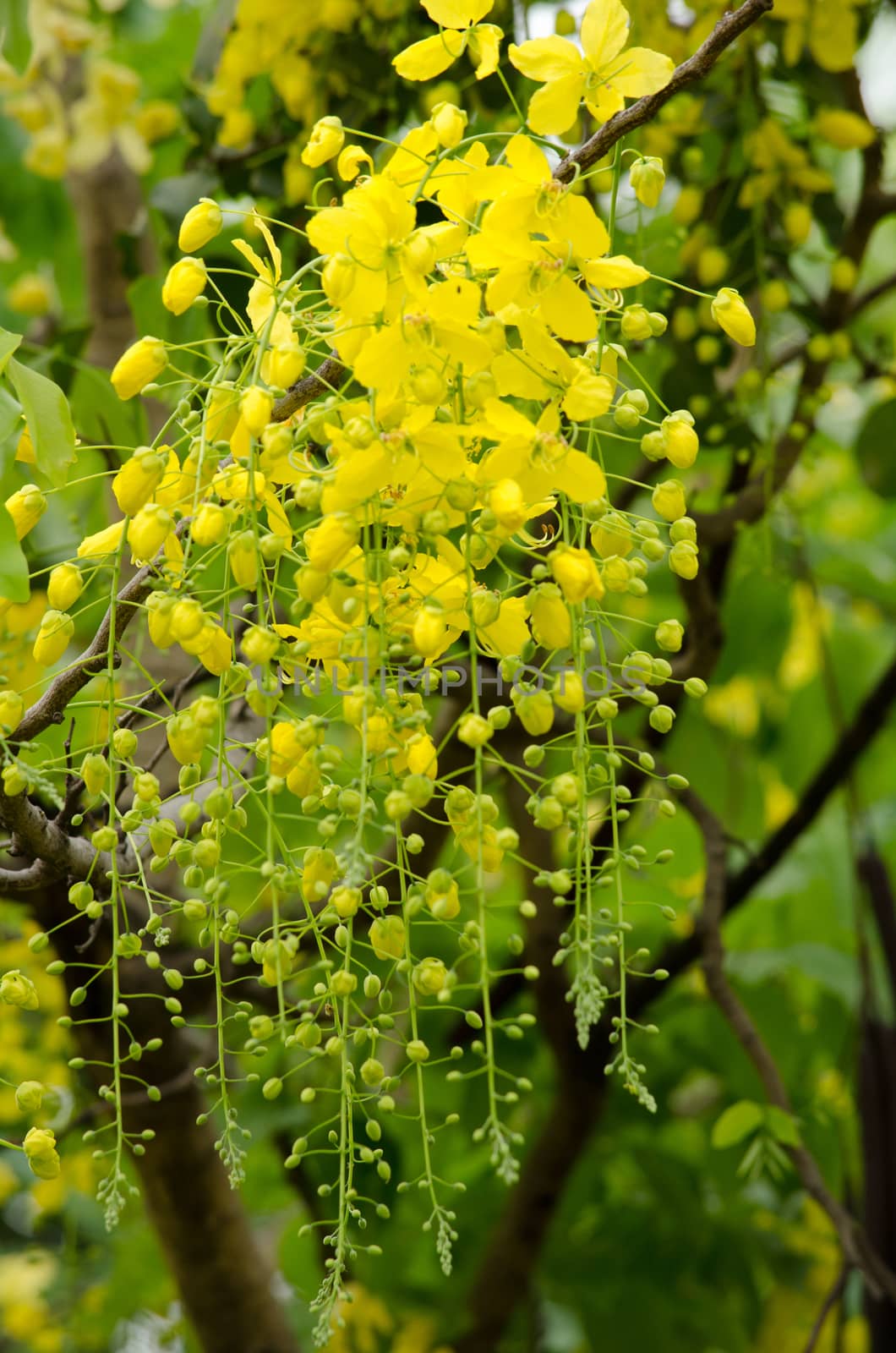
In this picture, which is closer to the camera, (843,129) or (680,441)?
(680,441)

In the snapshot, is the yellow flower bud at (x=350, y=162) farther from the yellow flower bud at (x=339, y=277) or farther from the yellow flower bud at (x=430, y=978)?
the yellow flower bud at (x=430, y=978)

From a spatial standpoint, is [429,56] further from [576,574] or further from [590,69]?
[576,574]

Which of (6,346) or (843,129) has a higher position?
(843,129)

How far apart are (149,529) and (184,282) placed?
104 millimetres

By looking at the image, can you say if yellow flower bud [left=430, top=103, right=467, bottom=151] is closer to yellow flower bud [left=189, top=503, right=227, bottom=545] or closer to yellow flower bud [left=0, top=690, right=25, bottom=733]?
yellow flower bud [left=189, top=503, right=227, bottom=545]

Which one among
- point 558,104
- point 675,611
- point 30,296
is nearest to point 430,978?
point 558,104

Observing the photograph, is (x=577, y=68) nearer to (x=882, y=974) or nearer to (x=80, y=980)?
Answer: (x=80, y=980)

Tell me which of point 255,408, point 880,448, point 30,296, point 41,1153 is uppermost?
point 255,408

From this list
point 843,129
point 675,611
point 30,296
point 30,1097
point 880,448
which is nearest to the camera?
point 30,1097

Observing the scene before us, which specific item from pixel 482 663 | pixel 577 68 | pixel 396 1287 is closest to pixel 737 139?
pixel 482 663

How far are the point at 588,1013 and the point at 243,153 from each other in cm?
84

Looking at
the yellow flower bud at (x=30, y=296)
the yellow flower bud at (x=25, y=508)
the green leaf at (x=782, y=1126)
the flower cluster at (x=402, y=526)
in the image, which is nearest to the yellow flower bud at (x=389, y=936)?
the flower cluster at (x=402, y=526)

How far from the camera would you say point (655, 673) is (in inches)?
19.8

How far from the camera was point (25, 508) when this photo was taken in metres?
0.54
